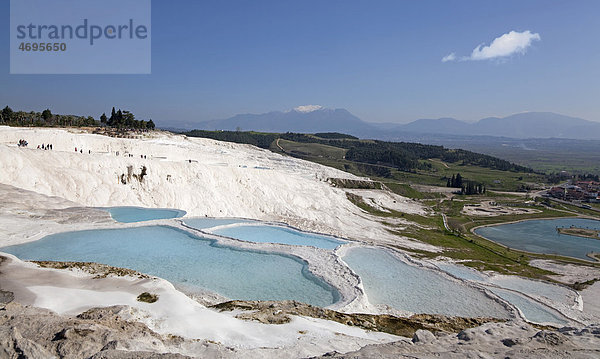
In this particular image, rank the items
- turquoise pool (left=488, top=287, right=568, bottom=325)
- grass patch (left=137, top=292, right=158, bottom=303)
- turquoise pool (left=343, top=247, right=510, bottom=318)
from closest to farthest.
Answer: grass patch (left=137, top=292, right=158, bottom=303), turquoise pool (left=343, top=247, right=510, bottom=318), turquoise pool (left=488, top=287, right=568, bottom=325)

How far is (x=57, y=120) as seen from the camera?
225 feet

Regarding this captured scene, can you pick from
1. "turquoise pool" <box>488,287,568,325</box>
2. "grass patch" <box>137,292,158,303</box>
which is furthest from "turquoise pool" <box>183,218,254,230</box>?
"turquoise pool" <box>488,287,568,325</box>

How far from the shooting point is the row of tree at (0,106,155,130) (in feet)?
197

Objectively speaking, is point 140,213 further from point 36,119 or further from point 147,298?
point 36,119

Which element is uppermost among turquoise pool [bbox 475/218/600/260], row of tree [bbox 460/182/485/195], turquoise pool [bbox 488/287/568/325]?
turquoise pool [bbox 488/287/568/325]

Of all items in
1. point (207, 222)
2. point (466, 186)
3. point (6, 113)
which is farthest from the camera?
point (466, 186)

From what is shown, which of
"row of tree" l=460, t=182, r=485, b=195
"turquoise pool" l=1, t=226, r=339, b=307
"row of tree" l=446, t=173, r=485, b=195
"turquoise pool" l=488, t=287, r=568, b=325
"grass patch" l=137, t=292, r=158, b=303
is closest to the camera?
"grass patch" l=137, t=292, r=158, b=303

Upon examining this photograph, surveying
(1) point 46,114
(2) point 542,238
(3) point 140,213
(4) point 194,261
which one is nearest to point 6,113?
(1) point 46,114

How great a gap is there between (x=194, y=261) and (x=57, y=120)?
67.4m

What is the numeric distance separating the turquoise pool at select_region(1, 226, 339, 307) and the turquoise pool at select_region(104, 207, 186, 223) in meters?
4.73

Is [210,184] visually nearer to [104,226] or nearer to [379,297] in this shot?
[104,226]

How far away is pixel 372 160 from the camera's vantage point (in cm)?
13425

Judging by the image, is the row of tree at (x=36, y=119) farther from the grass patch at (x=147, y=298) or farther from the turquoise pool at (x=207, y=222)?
the grass patch at (x=147, y=298)

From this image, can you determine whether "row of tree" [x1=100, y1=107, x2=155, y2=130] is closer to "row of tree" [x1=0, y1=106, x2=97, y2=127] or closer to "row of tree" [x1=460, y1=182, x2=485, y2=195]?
"row of tree" [x1=0, y1=106, x2=97, y2=127]
